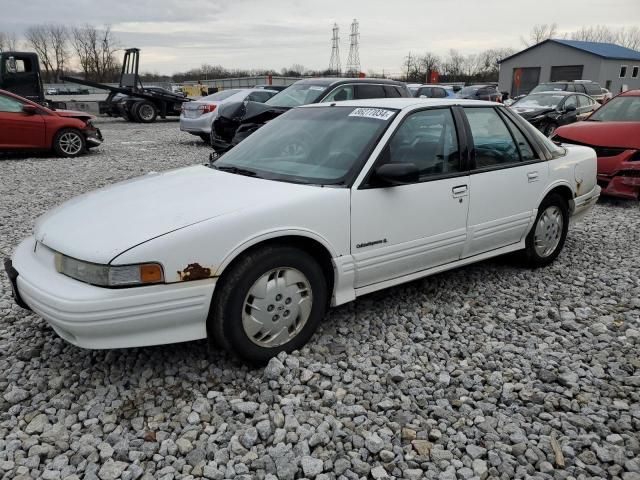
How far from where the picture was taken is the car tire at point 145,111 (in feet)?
67.8

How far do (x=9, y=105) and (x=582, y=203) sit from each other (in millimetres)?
10256

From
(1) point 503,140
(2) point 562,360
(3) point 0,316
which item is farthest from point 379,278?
(3) point 0,316

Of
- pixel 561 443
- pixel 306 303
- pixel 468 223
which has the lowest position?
pixel 561 443

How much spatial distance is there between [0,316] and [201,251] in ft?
6.46

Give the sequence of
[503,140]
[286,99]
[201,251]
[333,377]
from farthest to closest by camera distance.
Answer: [286,99] → [503,140] → [333,377] → [201,251]

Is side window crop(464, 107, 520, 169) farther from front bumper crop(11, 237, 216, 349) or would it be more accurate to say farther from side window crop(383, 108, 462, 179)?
front bumper crop(11, 237, 216, 349)

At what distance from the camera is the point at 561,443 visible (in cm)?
248

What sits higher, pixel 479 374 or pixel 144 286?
pixel 144 286

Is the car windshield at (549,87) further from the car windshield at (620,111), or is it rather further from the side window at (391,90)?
the side window at (391,90)

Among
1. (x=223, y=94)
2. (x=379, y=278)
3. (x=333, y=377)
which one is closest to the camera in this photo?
(x=333, y=377)

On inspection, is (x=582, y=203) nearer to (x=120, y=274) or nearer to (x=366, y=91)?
(x=120, y=274)

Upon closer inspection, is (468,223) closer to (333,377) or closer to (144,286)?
(333,377)

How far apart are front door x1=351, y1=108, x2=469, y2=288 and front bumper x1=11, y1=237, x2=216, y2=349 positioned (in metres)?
1.05

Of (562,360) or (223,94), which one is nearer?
(562,360)
